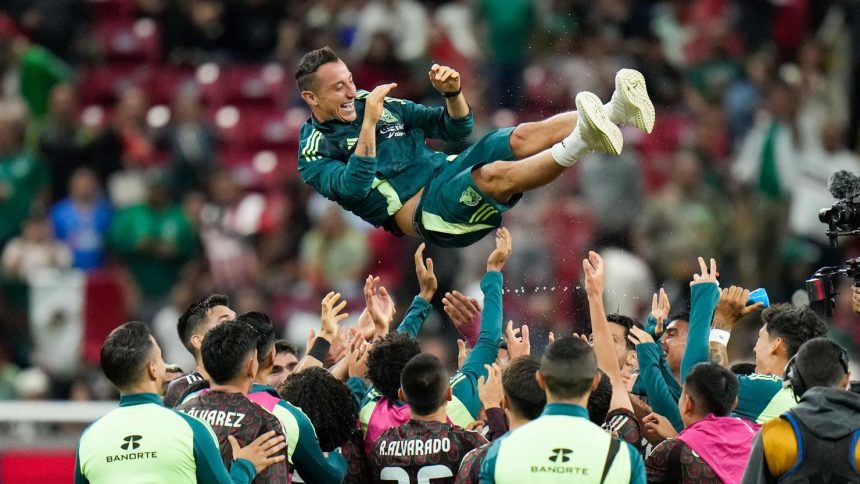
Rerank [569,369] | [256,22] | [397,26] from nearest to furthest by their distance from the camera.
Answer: [569,369] → [397,26] → [256,22]

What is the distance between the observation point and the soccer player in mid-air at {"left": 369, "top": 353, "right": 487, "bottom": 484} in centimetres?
598

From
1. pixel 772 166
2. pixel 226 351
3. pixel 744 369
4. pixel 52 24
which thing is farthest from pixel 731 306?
pixel 52 24

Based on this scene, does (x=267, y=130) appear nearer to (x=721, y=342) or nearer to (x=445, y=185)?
(x=445, y=185)

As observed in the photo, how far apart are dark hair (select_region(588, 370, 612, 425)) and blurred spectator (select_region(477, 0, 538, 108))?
783 cm

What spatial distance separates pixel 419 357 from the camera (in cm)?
598

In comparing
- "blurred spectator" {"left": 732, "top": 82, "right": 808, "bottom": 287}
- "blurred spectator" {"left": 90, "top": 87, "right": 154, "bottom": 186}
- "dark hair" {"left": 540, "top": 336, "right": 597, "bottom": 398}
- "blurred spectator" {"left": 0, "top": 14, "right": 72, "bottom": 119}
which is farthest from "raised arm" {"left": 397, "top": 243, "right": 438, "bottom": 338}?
"blurred spectator" {"left": 0, "top": 14, "right": 72, "bottom": 119}

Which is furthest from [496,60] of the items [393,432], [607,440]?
[607,440]

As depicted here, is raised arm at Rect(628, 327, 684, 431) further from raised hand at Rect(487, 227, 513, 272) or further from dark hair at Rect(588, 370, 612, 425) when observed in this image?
raised hand at Rect(487, 227, 513, 272)

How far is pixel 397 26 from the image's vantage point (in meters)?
14.5

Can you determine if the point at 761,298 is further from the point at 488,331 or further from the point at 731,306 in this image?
the point at 488,331

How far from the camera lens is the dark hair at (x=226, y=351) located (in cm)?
583

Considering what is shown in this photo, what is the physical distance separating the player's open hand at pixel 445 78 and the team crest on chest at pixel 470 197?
0.55 meters

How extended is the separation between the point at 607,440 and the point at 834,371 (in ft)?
3.23

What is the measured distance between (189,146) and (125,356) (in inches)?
336
